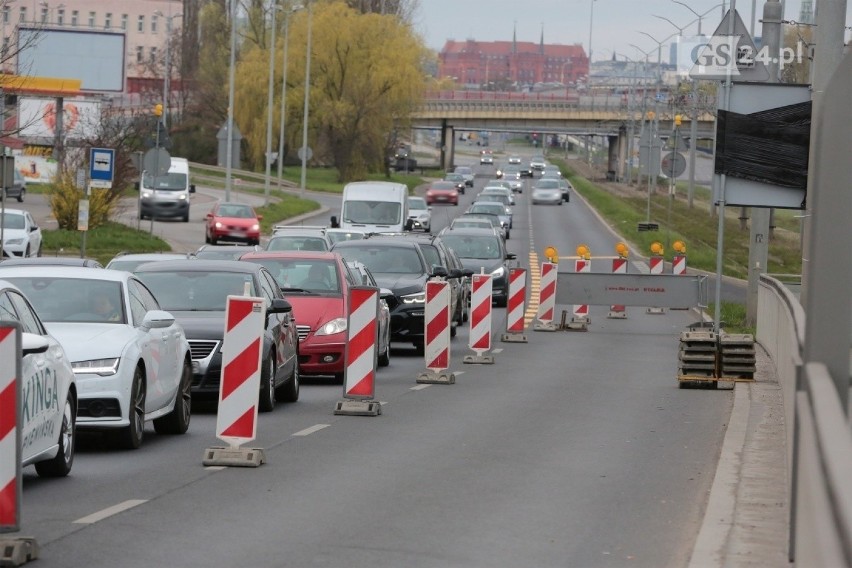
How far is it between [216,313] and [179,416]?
8.71ft

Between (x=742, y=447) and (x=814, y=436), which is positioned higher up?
(x=814, y=436)

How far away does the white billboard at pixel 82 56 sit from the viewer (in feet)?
310

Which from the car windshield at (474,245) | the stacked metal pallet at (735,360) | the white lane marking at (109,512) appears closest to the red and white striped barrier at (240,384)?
the white lane marking at (109,512)

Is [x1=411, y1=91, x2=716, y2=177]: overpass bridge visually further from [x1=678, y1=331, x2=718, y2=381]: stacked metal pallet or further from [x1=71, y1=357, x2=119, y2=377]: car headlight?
[x1=71, y1=357, x2=119, y2=377]: car headlight

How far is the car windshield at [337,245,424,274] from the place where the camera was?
Answer: 26688mm

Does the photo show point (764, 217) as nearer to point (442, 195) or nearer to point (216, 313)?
point (216, 313)

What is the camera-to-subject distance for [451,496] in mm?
10852

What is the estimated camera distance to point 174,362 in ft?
46.9

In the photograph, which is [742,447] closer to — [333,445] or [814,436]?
[333,445]

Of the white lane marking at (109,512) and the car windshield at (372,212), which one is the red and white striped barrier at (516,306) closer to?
Answer: the white lane marking at (109,512)

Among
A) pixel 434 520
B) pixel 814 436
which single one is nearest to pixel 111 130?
pixel 434 520

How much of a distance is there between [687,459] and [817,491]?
8.43 metres

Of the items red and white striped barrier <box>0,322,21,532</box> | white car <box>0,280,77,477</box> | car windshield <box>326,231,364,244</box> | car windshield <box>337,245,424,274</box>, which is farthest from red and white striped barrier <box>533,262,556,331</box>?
red and white striped barrier <box>0,322,21,532</box>

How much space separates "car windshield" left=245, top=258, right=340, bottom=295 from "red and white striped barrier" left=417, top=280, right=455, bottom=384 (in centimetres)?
120
